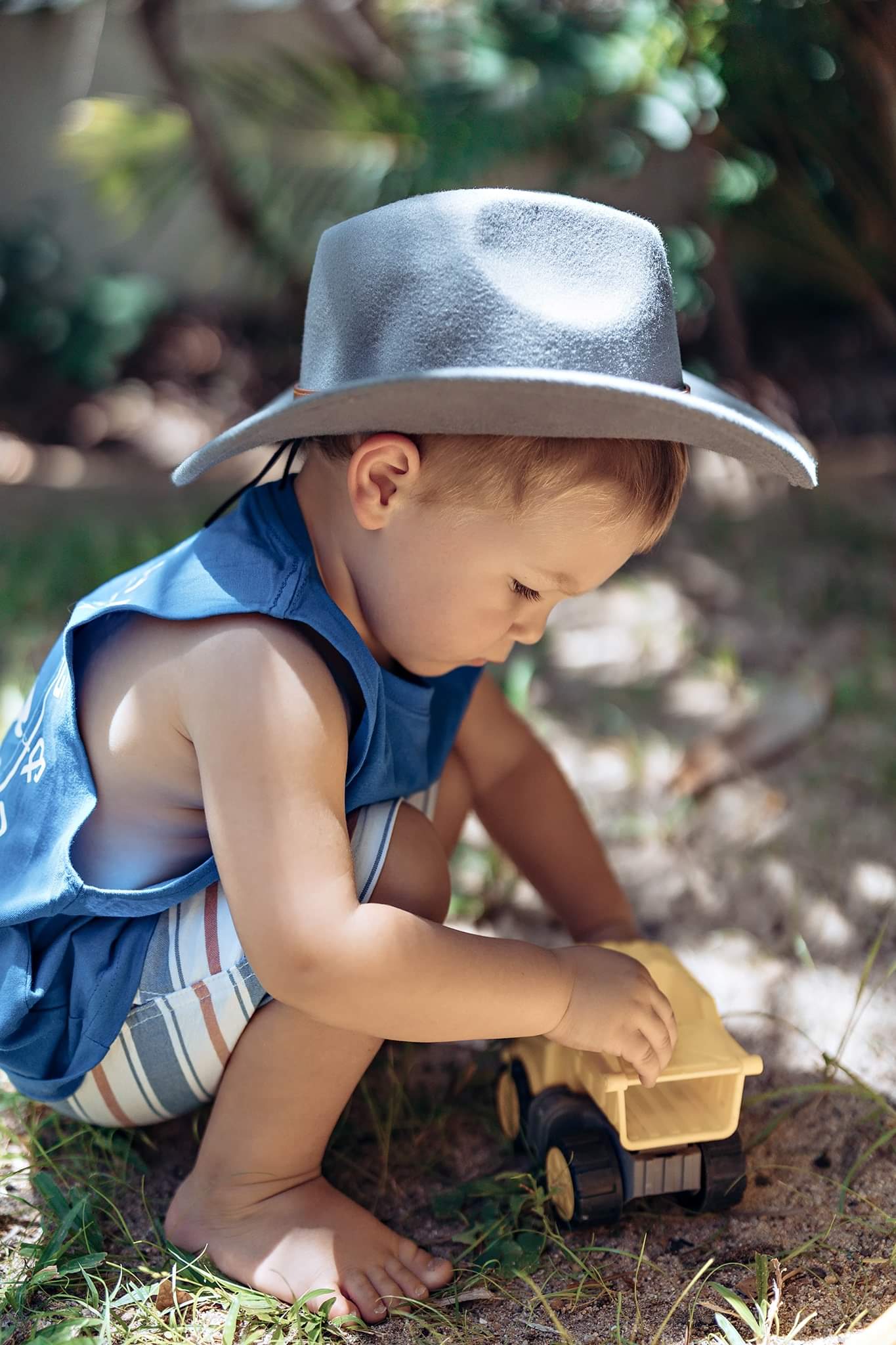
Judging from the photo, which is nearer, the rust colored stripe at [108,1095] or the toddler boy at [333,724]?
the toddler boy at [333,724]

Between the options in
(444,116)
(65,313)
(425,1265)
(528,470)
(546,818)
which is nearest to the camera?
(528,470)

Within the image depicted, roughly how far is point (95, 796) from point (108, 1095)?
1.18 feet

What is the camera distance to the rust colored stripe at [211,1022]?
1308 mm

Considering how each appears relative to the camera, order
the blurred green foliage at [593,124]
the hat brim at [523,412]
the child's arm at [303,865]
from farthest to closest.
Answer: the blurred green foliage at [593,124] < the child's arm at [303,865] < the hat brim at [523,412]

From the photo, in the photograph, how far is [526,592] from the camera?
1.31m

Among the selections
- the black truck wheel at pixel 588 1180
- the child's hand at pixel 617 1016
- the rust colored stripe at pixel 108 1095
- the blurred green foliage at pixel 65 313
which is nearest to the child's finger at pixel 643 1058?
the child's hand at pixel 617 1016

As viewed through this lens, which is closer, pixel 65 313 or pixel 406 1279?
pixel 406 1279

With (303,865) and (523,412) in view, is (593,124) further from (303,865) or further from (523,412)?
(303,865)

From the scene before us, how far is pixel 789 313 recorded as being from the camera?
388cm

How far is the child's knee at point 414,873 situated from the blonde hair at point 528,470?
373 mm

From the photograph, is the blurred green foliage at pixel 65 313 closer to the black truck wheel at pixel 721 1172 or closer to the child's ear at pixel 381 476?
the child's ear at pixel 381 476

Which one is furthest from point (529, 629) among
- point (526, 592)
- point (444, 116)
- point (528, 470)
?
point (444, 116)

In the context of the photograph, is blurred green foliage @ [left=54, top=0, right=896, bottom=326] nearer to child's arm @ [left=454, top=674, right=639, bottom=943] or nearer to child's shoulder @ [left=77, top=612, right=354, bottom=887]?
child's arm @ [left=454, top=674, right=639, bottom=943]

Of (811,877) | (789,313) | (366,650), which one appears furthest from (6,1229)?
(789,313)
